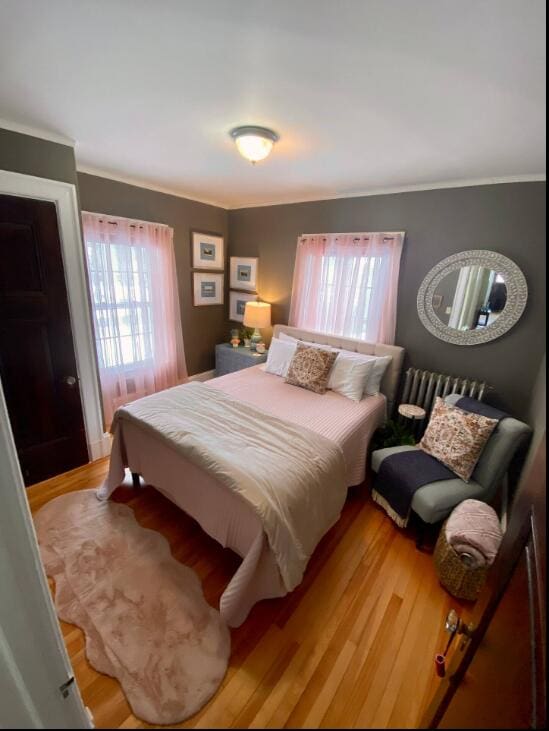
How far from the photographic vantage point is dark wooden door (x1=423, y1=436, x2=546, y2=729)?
0.34 metres

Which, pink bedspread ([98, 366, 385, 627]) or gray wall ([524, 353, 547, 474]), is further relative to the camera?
pink bedspread ([98, 366, 385, 627])

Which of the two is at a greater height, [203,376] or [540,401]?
[540,401]

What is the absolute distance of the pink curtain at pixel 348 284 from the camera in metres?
2.53

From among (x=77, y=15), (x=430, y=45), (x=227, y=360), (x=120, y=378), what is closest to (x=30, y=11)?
(x=77, y=15)

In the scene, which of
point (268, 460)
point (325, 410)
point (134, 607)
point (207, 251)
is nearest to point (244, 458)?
point (268, 460)

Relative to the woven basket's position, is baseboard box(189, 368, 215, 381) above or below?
above

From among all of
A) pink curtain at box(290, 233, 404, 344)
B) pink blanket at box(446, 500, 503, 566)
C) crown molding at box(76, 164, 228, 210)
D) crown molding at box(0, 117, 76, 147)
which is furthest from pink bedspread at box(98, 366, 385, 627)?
crown molding at box(76, 164, 228, 210)

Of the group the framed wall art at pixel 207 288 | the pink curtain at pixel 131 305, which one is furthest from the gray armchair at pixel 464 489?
the framed wall art at pixel 207 288

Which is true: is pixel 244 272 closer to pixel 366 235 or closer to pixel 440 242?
pixel 366 235

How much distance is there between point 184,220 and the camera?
3260 millimetres

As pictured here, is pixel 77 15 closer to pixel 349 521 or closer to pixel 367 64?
pixel 367 64

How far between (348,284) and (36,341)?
258cm

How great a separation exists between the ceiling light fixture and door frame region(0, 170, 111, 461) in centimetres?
123

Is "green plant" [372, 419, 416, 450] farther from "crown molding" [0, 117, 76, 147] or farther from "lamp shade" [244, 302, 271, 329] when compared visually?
"crown molding" [0, 117, 76, 147]
